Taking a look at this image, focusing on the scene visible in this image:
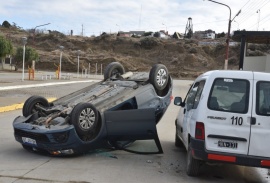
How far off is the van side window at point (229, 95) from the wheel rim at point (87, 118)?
228 centimetres

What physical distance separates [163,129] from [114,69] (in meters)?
2.76

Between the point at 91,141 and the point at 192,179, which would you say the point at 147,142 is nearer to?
the point at 91,141

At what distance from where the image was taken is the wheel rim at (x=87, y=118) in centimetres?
702

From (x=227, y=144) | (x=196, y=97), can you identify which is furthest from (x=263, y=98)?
(x=196, y=97)

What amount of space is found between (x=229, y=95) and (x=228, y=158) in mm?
955

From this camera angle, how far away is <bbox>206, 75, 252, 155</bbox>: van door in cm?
574

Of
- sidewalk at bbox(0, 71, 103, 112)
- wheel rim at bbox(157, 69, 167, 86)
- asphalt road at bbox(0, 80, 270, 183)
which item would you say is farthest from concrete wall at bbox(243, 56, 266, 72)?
asphalt road at bbox(0, 80, 270, 183)

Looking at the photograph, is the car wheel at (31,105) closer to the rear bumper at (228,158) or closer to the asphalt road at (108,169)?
the asphalt road at (108,169)

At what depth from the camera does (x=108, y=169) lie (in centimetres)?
659

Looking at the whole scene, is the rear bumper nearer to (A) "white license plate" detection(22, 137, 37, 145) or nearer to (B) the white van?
(B) the white van

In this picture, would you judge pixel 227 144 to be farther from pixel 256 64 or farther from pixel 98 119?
pixel 256 64

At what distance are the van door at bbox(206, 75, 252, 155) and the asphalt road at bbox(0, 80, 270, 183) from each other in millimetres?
834

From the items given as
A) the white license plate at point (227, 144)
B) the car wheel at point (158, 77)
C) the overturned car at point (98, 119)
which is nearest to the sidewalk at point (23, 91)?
the overturned car at point (98, 119)

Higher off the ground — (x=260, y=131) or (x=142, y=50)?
(x=142, y=50)
